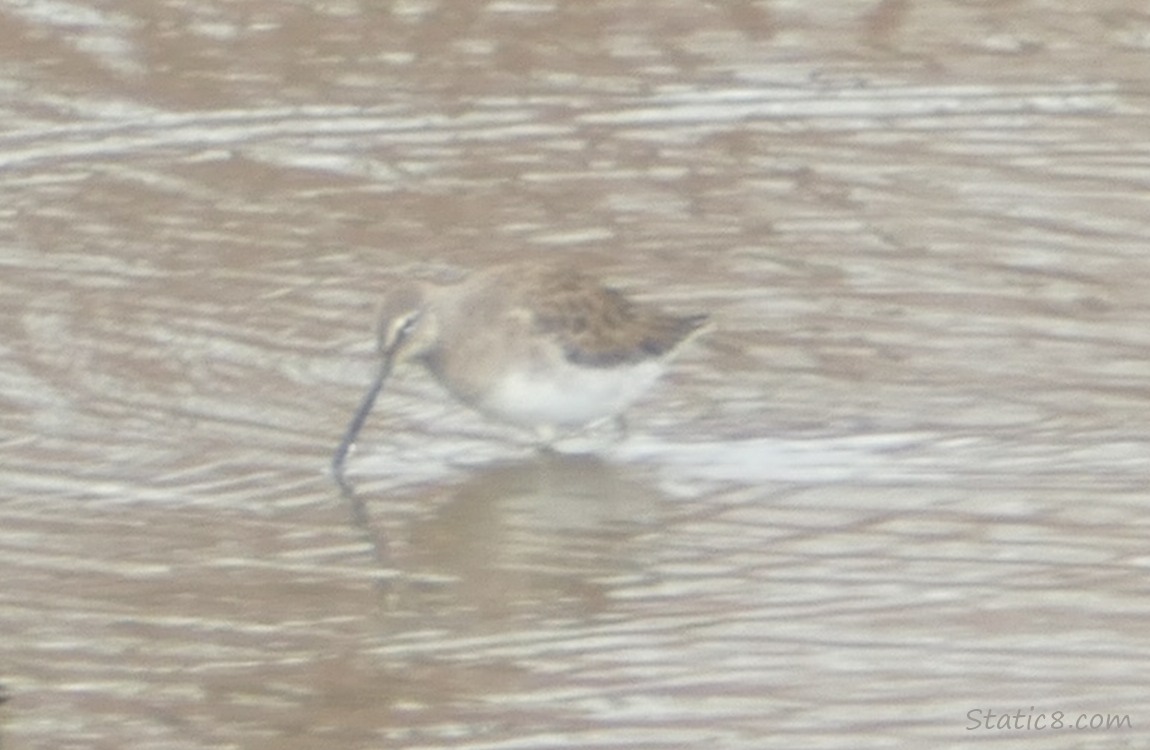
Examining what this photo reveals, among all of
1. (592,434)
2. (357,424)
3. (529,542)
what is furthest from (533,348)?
(529,542)

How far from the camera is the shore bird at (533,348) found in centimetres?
923

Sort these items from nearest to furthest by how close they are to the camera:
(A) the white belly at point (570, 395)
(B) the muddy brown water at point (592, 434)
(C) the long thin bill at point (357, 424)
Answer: (B) the muddy brown water at point (592, 434) < (C) the long thin bill at point (357, 424) < (A) the white belly at point (570, 395)

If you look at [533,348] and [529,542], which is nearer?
[529,542]

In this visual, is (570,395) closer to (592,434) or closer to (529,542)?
(592,434)

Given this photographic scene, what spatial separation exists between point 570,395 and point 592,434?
0.75 feet

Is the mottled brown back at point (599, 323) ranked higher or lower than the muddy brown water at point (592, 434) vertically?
higher

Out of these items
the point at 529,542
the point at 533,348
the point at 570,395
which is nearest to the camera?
the point at 529,542

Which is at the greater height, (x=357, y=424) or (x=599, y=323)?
(x=599, y=323)

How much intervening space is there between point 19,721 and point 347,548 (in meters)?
1.47

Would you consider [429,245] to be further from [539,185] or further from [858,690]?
[858,690]

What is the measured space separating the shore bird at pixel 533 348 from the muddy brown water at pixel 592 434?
0.48 feet

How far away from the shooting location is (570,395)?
9273mm

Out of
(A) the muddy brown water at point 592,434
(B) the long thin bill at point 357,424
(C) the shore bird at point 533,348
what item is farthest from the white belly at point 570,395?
(B) the long thin bill at point 357,424

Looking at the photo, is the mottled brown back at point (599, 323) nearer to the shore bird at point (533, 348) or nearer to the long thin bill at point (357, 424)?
the shore bird at point (533, 348)
